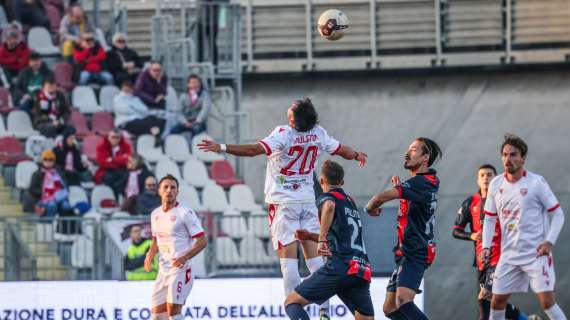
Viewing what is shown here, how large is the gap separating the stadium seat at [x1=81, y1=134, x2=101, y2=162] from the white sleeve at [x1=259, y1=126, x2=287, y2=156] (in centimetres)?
878

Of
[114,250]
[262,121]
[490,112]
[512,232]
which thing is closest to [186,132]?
[262,121]

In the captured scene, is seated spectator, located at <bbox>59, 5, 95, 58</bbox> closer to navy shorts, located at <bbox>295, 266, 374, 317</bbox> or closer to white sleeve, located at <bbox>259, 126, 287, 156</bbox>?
white sleeve, located at <bbox>259, 126, 287, 156</bbox>

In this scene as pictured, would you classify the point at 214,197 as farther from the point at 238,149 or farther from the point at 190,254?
the point at 238,149

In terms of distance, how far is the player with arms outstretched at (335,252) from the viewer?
12922mm

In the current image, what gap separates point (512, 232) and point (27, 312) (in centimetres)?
694

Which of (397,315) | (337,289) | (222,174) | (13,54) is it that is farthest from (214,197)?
(337,289)

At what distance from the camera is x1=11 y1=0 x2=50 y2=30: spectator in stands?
24312 millimetres

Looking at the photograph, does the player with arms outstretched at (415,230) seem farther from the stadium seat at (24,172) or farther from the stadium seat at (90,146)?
the stadium seat at (90,146)

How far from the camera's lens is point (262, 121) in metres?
25.3

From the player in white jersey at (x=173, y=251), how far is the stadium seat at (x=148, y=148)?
7.27 m

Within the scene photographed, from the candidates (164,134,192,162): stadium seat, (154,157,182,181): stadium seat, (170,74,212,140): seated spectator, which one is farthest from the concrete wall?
(154,157,182,181): stadium seat

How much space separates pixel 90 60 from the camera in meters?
23.5

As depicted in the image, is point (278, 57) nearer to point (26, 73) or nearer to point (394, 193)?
point (26, 73)

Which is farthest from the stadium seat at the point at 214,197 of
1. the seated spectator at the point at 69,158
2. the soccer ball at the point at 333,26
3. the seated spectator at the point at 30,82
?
the soccer ball at the point at 333,26
